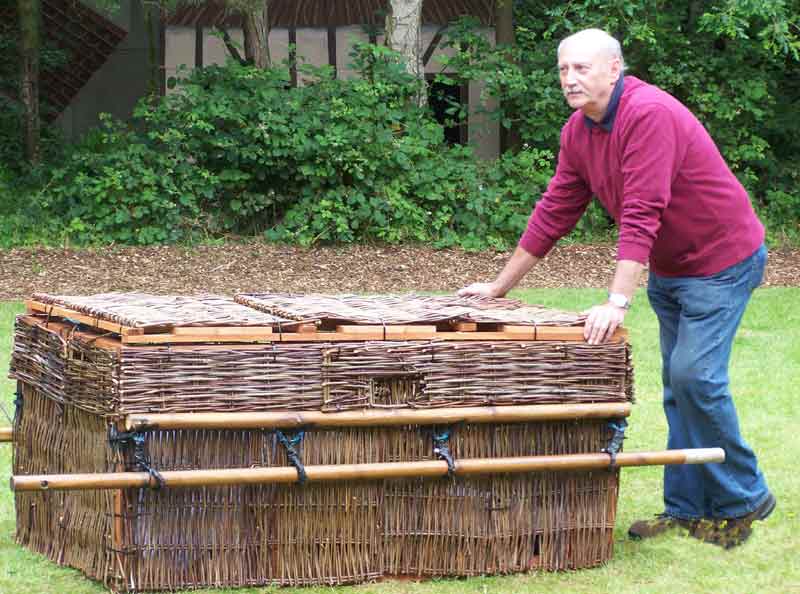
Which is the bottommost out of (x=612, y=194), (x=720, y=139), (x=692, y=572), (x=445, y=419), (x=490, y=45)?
(x=692, y=572)

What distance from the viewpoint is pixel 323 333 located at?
4.18 meters

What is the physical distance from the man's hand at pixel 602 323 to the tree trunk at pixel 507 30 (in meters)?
13.1

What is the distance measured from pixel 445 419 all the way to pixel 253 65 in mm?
13240

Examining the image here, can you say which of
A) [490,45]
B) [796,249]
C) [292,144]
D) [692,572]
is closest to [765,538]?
[692,572]

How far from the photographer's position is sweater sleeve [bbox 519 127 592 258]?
5.01 meters

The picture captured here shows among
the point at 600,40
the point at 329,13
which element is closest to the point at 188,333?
the point at 600,40

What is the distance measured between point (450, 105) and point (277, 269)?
5432 millimetres

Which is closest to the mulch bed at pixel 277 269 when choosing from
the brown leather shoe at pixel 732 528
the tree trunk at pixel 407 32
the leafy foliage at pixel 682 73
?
the leafy foliage at pixel 682 73

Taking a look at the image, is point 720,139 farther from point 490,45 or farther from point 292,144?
point 292,144

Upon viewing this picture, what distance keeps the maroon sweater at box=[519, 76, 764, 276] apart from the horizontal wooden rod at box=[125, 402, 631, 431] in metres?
0.57

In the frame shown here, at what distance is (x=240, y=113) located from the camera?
15680 mm

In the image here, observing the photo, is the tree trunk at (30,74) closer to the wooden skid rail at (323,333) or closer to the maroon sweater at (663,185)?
the wooden skid rail at (323,333)

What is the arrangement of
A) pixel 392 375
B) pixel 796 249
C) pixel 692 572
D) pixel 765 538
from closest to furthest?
pixel 392 375, pixel 692 572, pixel 765 538, pixel 796 249

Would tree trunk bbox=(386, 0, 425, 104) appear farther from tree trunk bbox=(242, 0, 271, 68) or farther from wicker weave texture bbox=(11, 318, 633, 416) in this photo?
wicker weave texture bbox=(11, 318, 633, 416)
